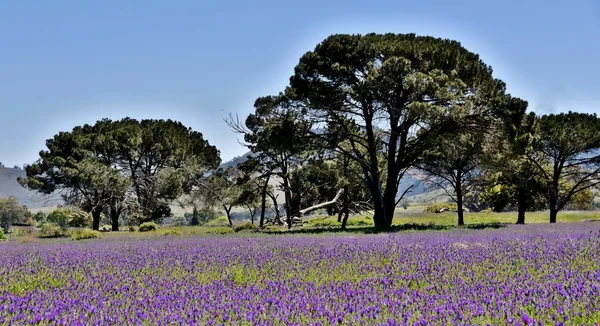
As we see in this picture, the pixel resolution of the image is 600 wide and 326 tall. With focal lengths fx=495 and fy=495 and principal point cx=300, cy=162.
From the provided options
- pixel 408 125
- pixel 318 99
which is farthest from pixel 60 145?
pixel 408 125

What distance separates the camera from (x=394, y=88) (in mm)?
22172

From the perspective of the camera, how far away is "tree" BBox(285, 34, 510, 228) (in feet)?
69.5

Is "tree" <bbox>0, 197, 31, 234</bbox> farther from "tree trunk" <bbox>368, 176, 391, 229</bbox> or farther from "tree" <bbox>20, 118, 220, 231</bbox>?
"tree trunk" <bbox>368, 176, 391, 229</bbox>

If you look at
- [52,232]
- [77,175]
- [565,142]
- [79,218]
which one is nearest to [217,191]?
[77,175]

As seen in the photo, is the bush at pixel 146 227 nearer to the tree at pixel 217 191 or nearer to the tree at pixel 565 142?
the tree at pixel 217 191

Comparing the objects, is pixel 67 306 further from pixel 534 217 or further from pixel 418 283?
pixel 534 217

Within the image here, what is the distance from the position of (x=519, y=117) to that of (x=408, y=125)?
478 centimetres

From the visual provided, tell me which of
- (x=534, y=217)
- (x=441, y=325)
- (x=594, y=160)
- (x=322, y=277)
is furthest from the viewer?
(x=534, y=217)

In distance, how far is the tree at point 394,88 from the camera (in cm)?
2117

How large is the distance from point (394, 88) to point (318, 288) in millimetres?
17604

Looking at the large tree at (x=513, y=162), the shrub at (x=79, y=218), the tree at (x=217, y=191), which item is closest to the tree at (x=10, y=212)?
the shrub at (x=79, y=218)

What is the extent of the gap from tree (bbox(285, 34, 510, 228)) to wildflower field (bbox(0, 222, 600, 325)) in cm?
1283

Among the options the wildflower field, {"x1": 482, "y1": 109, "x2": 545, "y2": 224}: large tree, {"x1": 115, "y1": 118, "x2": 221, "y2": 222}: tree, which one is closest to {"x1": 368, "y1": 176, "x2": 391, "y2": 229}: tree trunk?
{"x1": 482, "y1": 109, "x2": 545, "y2": 224}: large tree

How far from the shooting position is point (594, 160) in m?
34.4
